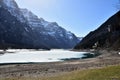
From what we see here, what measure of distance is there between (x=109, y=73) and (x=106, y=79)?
3.62m

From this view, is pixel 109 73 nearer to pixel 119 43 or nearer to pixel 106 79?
pixel 106 79

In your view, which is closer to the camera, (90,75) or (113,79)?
(113,79)

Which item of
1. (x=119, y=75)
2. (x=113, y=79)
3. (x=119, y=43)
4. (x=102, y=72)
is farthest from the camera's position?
(x=119, y=43)

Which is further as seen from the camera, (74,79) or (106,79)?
(74,79)

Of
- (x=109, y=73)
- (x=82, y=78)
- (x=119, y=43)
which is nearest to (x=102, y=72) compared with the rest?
(x=109, y=73)

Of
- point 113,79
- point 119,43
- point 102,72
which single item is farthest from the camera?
point 119,43

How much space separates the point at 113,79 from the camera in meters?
27.3

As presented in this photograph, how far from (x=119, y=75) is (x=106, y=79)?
8.17ft

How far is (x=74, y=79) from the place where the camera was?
97.9ft

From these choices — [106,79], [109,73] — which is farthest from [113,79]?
[109,73]

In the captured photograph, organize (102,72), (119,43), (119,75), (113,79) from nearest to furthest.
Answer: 1. (113,79)
2. (119,75)
3. (102,72)
4. (119,43)

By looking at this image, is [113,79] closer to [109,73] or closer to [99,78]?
[99,78]

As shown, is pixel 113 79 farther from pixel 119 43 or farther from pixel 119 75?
pixel 119 43

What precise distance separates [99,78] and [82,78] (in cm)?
211
